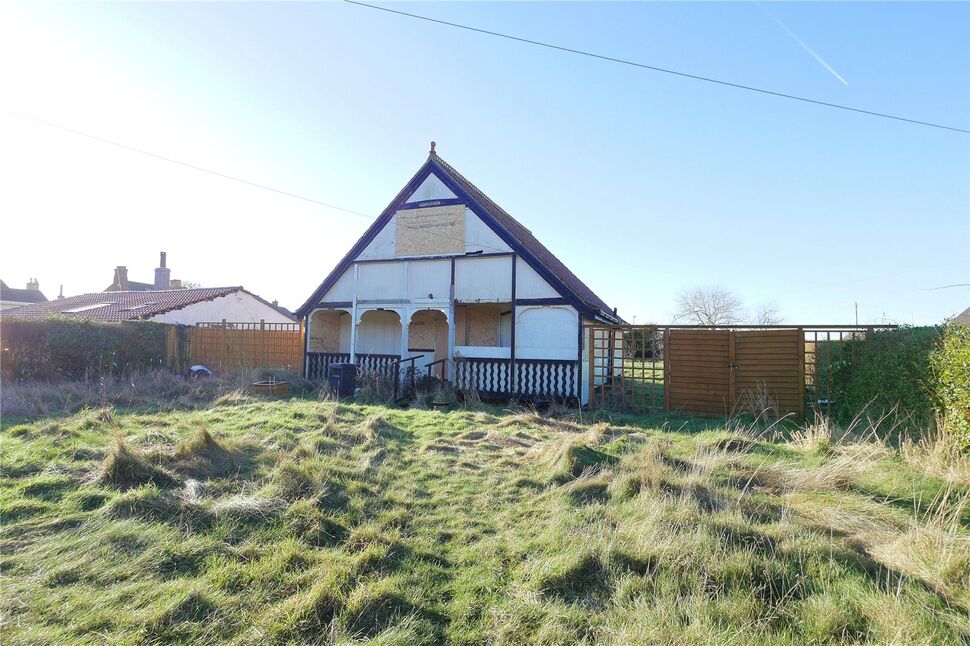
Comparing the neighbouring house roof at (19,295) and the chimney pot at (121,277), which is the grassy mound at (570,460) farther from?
the neighbouring house roof at (19,295)

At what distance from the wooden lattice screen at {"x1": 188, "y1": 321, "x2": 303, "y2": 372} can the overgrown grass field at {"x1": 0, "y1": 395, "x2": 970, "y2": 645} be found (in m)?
11.9

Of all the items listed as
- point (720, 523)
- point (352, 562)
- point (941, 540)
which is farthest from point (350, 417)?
point (941, 540)

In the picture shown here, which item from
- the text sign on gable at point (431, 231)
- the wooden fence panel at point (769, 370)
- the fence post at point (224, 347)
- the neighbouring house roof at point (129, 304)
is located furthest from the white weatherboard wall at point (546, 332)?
the neighbouring house roof at point (129, 304)

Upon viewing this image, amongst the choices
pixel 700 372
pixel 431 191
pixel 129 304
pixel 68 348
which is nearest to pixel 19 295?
pixel 129 304

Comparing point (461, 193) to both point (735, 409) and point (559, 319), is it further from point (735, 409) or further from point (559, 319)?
point (735, 409)

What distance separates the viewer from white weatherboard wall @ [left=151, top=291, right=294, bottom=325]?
75.0 feet

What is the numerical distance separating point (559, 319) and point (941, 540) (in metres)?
9.63

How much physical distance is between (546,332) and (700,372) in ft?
13.1

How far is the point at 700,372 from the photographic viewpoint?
36.1ft

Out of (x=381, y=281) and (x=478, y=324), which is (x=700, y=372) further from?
(x=381, y=281)

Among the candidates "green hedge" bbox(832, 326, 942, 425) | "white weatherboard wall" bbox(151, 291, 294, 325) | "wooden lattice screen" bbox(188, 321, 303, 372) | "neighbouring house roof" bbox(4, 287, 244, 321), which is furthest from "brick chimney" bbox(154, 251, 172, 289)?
"green hedge" bbox(832, 326, 942, 425)

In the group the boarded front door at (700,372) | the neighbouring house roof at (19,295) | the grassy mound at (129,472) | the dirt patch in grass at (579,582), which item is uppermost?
the neighbouring house roof at (19,295)

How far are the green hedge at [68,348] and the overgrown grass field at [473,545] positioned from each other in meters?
8.54

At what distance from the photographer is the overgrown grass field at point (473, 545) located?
9.55ft
